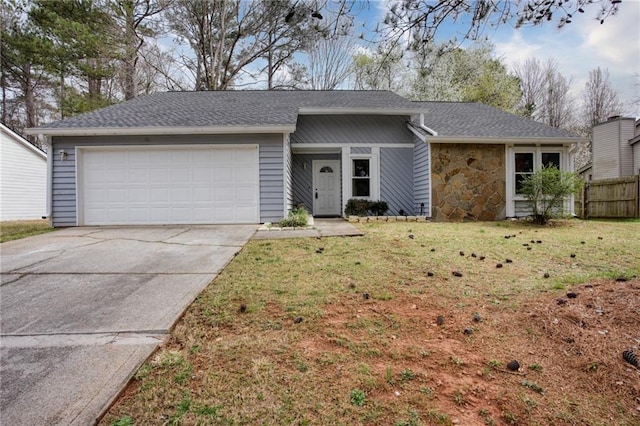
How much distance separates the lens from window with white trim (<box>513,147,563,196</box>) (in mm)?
9859

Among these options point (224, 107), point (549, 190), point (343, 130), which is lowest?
point (549, 190)

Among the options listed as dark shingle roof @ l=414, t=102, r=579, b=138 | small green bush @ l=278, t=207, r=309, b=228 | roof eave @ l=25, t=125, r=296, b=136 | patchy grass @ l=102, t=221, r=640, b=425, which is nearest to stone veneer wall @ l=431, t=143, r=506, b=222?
dark shingle roof @ l=414, t=102, r=579, b=138

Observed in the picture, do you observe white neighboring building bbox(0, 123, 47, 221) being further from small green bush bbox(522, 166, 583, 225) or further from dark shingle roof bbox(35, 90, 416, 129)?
small green bush bbox(522, 166, 583, 225)

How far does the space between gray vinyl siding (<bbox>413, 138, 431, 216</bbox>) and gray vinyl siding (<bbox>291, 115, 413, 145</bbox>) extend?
0.71m

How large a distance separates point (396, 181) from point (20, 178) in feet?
54.6

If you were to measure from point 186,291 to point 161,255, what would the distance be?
6.39 feet

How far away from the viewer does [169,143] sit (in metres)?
8.48

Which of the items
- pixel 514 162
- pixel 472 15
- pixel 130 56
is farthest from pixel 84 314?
pixel 130 56

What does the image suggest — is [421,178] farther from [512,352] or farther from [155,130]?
[512,352]

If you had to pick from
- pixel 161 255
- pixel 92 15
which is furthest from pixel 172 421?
pixel 92 15

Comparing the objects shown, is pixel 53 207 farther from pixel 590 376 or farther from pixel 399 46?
pixel 590 376

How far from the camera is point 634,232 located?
6.72m

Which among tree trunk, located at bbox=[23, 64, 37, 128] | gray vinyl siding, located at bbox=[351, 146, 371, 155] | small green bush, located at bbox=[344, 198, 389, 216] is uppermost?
tree trunk, located at bbox=[23, 64, 37, 128]

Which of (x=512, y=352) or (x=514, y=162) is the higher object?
(x=514, y=162)
